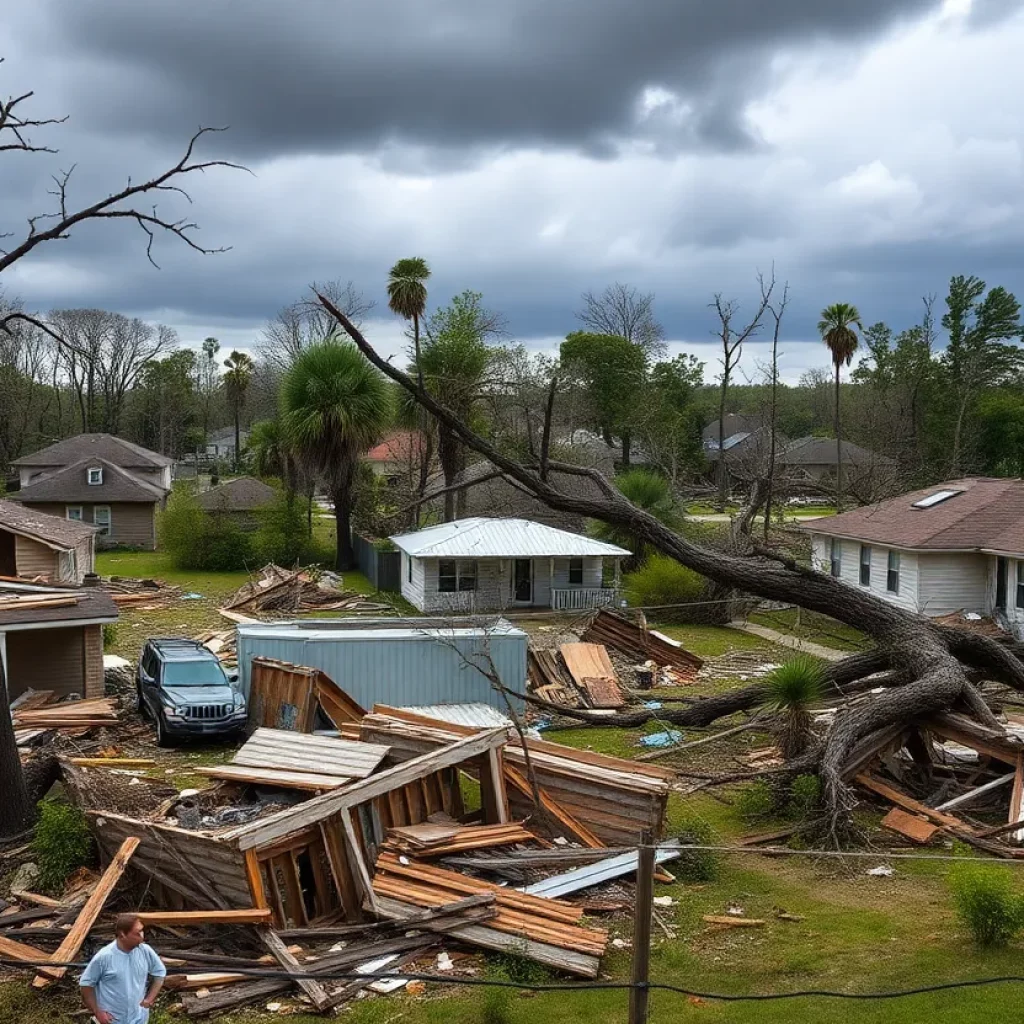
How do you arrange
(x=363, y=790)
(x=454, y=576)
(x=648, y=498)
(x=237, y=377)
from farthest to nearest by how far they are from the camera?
(x=237, y=377) → (x=648, y=498) → (x=454, y=576) → (x=363, y=790)

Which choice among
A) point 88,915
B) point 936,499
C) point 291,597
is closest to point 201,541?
point 291,597

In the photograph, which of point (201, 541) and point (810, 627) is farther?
point (201, 541)

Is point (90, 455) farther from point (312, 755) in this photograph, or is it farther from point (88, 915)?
point (88, 915)

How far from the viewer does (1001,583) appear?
29.6 meters

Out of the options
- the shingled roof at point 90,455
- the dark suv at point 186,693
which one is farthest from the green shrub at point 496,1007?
the shingled roof at point 90,455

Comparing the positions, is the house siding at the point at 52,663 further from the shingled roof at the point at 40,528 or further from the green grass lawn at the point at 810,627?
the green grass lawn at the point at 810,627

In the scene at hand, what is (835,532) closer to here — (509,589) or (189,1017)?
(509,589)

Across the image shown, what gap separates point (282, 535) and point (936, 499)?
26.0 meters

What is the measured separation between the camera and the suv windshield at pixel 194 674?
20.4 meters

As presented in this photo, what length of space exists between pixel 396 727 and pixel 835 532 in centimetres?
2468

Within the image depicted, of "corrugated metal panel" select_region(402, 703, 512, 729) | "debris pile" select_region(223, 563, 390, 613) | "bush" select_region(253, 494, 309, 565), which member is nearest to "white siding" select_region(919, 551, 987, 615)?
"corrugated metal panel" select_region(402, 703, 512, 729)

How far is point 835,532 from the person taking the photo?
3553cm

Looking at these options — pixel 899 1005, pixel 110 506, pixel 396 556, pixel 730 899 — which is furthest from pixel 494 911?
pixel 110 506

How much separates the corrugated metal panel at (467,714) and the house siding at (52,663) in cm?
752
